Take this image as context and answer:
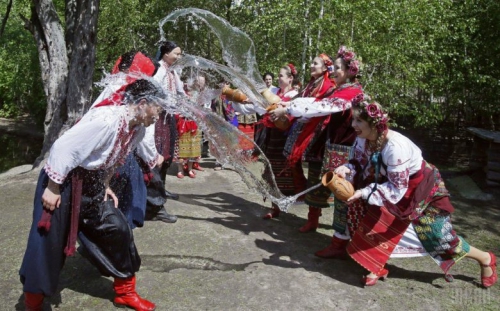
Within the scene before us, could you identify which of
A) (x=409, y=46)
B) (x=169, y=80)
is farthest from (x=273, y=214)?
(x=409, y=46)

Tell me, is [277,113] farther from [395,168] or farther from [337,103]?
[395,168]

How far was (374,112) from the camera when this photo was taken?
312 cm

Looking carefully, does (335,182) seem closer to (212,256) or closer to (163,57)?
(212,256)

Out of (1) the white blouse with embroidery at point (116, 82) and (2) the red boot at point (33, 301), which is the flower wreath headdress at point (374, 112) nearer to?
(1) the white blouse with embroidery at point (116, 82)

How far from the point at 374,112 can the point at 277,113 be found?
3.85ft

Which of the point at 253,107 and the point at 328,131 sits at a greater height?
the point at 253,107

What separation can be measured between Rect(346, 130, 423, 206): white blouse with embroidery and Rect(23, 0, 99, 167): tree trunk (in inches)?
224

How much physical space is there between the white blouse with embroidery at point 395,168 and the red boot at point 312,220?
1.27 meters

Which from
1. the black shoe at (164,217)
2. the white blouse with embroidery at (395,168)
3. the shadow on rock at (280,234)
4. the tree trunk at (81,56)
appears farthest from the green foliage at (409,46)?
the white blouse with embroidery at (395,168)

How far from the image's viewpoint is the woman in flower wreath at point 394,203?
3178mm

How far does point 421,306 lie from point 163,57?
317 centimetres

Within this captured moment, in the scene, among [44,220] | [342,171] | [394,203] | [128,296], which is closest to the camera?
[44,220]

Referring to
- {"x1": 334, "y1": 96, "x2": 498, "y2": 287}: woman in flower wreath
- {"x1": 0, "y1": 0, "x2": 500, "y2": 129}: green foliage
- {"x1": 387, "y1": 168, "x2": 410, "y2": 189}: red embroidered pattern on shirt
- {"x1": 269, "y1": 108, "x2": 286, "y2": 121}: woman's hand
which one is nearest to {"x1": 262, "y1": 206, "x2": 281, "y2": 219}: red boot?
{"x1": 269, "y1": 108, "x2": 286, "y2": 121}: woman's hand

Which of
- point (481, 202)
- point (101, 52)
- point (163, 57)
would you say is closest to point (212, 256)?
point (163, 57)
